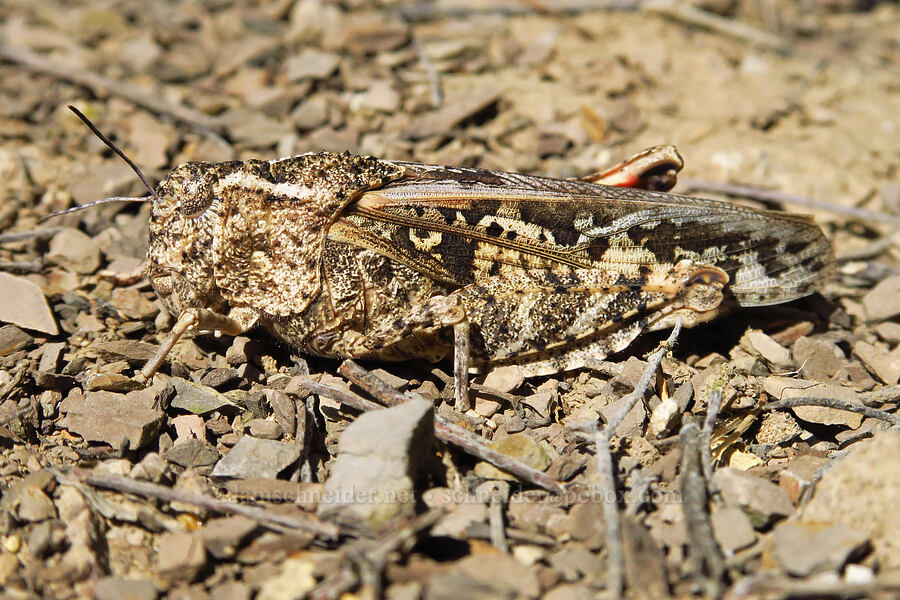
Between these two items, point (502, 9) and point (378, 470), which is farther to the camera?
point (502, 9)

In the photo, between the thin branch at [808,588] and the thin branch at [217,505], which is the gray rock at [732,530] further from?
the thin branch at [217,505]

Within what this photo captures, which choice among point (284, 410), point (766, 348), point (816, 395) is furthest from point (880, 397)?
point (284, 410)

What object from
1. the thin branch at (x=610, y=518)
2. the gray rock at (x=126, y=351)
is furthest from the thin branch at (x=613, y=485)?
the gray rock at (x=126, y=351)

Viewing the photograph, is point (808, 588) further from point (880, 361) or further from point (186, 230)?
point (186, 230)

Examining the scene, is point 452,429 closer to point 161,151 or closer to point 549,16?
point 161,151

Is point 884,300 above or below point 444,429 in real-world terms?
below

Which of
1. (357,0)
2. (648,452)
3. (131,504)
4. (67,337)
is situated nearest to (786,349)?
(648,452)
